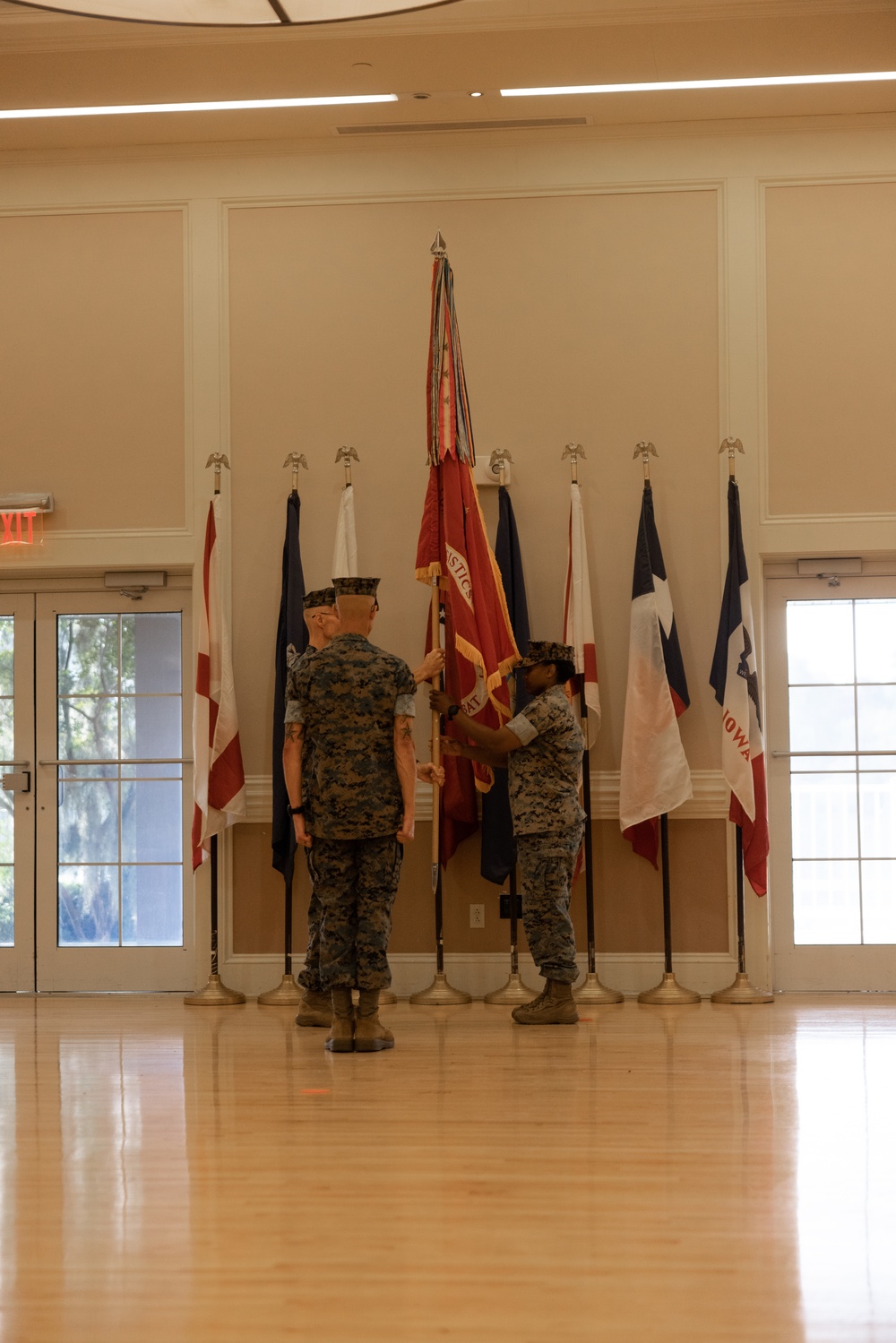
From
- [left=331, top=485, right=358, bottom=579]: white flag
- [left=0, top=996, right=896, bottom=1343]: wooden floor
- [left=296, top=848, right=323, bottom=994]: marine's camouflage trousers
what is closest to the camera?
[left=0, top=996, right=896, bottom=1343]: wooden floor

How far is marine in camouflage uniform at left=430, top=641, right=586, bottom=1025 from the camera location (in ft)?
16.7

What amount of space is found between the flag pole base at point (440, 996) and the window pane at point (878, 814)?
200 cm

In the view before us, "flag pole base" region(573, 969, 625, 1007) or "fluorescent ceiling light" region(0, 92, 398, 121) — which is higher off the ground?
"fluorescent ceiling light" region(0, 92, 398, 121)

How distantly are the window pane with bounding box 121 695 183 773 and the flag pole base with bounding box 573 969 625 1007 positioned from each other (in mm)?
2175

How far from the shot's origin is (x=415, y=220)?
6211 mm

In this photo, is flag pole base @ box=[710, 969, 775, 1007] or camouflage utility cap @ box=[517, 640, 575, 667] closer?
camouflage utility cap @ box=[517, 640, 575, 667]

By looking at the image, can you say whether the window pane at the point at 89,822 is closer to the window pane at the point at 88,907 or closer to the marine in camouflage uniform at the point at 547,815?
the window pane at the point at 88,907

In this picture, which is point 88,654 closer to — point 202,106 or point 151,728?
point 151,728

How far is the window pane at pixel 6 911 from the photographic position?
6.31 meters

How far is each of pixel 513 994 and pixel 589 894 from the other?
0.55 meters

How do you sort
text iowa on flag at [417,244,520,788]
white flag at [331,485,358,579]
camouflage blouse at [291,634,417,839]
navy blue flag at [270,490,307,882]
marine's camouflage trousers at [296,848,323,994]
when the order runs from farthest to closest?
white flag at [331,485,358,579], navy blue flag at [270,490,307,882], text iowa on flag at [417,244,520,788], marine's camouflage trousers at [296,848,323,994], camouflage blouse at [291,634,417,839]

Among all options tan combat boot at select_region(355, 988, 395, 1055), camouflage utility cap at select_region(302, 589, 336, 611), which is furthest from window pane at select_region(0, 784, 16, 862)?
tan combat boot at select_region(355, 988, 395, 1055)

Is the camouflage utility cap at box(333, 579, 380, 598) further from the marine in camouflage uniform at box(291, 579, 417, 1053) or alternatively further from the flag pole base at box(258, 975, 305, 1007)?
the flag pole base at box(258, 975, 305, 1007)

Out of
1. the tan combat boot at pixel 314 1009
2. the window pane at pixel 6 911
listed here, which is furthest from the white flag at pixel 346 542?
the window pane at pixel 6 911
